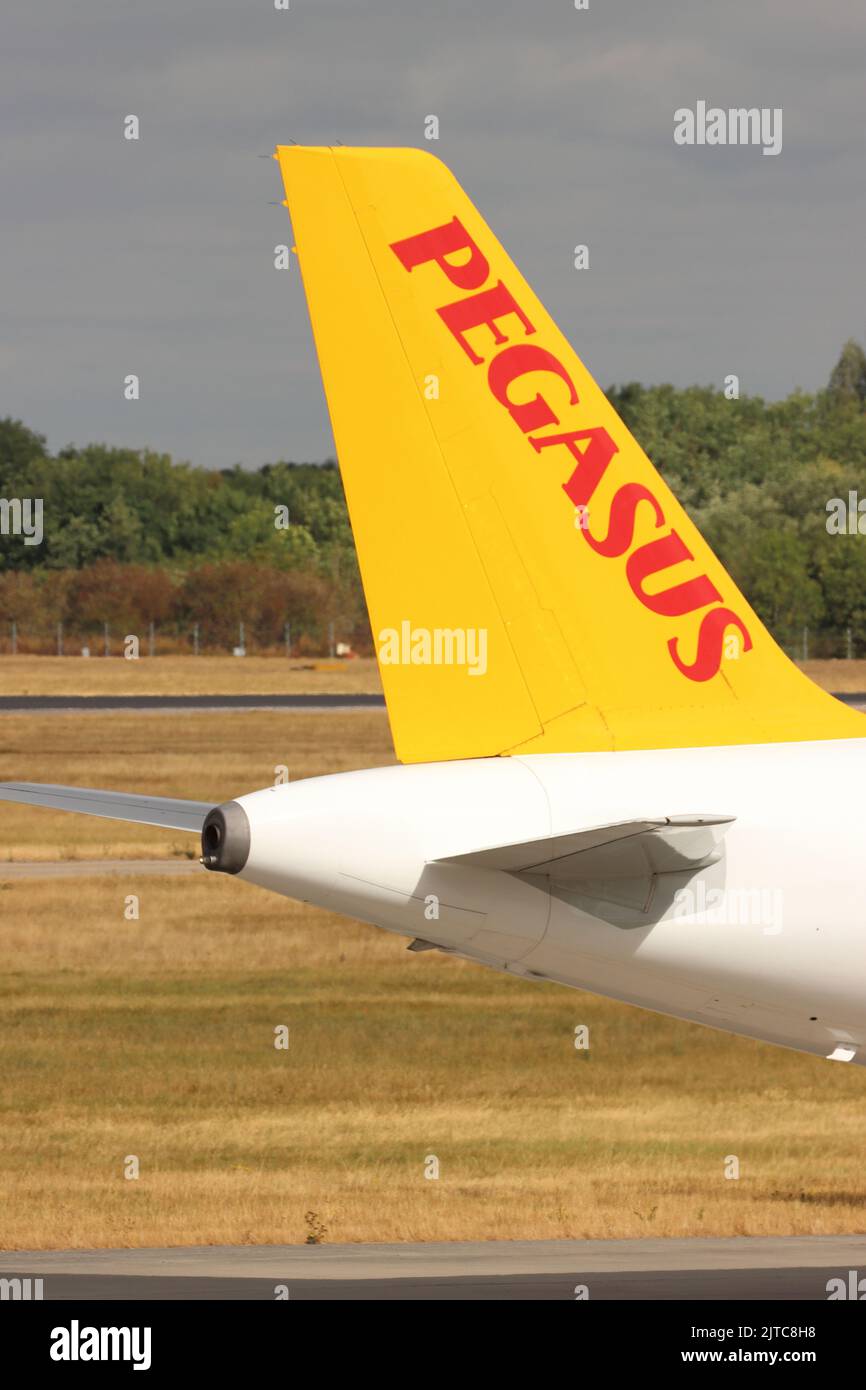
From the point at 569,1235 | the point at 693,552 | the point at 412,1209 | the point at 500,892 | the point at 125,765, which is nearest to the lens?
the point at 500,892

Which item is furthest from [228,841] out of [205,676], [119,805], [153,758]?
[205,676]

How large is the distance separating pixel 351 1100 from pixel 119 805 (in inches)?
690

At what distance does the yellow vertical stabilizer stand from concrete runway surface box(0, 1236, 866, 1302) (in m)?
7.15

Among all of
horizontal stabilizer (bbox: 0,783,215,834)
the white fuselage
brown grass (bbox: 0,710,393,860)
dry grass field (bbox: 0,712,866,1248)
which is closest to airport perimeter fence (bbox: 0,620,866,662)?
brown grass (bbox: 0,710,393,860)

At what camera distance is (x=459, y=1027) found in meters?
41.2

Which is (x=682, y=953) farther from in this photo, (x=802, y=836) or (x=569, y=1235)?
(x=569, y=1235)

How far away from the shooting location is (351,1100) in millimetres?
35219

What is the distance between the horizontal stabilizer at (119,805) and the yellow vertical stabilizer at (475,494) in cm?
253

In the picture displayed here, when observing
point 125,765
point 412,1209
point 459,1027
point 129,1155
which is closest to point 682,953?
point 412,1209

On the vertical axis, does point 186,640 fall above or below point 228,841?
above

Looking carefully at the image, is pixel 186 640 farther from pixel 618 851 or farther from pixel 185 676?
pixel 618 851

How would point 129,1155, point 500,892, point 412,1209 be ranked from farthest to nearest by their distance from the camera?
1. point 129,1155
2. point 412,1209
3. point 500,892
